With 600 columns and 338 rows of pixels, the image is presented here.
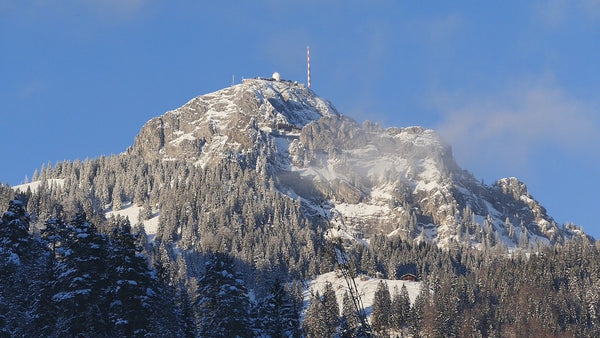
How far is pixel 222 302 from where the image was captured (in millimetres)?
57719

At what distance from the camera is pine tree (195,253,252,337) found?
189 ft

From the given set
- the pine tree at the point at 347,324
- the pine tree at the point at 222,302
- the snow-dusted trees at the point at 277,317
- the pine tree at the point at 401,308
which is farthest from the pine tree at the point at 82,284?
the pine tree at the point at 401,308

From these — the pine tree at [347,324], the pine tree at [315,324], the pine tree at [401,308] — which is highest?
the pine tree at [401,308]

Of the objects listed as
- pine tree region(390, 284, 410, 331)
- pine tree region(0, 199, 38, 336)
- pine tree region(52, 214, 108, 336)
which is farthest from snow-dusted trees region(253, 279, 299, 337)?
pine tree region(390, 284, 410, 331)

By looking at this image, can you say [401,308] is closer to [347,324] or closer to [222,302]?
[347,324]

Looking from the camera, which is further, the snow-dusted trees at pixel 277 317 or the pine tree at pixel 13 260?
the snow-dusted trees at pixel 277 317

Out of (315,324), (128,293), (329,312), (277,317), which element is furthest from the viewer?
(315,324)

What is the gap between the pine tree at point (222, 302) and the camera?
57750 mm

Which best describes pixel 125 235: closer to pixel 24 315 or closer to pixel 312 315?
pixel 24 315

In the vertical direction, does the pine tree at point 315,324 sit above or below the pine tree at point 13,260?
above

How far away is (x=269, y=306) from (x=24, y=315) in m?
20.9

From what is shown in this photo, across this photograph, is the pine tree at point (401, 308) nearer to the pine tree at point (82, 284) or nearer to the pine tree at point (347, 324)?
the pine tree at point (347, 324)

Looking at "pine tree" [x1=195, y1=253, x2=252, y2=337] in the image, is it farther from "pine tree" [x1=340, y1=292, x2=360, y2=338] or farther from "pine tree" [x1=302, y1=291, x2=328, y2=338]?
"pine tree" [x1=302, y1=291, x2=328, y2=338]

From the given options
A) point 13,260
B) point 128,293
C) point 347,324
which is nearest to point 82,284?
point 128,293
